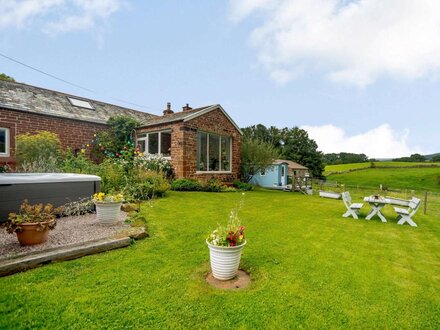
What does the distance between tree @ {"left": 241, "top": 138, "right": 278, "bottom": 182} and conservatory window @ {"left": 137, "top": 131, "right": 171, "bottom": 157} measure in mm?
5229

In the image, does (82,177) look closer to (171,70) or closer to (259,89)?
(171,70)

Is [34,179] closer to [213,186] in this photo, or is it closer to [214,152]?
[213,186]

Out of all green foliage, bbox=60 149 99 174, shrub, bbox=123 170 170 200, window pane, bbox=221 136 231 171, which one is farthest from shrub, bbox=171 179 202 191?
green foliage, bbox=60 149 99 174

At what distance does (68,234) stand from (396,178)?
44.3 m

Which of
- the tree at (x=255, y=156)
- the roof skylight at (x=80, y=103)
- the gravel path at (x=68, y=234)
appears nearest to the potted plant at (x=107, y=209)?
the gravel path at (x=68, y=234)

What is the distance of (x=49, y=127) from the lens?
40.3 ft

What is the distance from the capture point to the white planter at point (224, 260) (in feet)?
10.3

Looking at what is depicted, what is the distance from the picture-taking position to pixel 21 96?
12.2 m

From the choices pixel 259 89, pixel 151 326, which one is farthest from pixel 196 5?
pixel 151 326

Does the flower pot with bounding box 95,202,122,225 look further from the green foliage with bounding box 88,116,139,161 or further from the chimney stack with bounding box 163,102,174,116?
the chimney stack with bounding box 163,102,174,116

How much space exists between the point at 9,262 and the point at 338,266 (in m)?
4.76

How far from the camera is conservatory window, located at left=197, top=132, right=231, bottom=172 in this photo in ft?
44.1

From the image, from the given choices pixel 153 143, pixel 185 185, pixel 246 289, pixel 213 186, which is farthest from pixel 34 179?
pixel 153 143

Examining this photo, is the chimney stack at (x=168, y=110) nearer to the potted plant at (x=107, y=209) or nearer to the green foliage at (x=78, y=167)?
the green foliage at (x=78, y=167)
